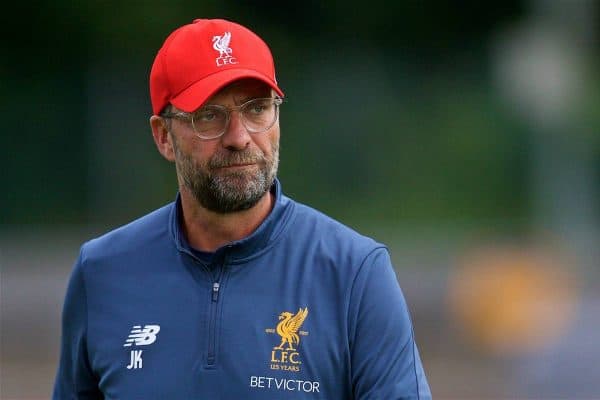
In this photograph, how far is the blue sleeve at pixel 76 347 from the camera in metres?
3.38

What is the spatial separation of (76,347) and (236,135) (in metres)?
0.78

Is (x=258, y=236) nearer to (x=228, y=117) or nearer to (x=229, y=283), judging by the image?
(x=229, y=283)

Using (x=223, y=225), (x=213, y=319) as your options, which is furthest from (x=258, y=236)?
(x=213, y=319)

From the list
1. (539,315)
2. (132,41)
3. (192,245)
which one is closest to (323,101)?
(132,41)

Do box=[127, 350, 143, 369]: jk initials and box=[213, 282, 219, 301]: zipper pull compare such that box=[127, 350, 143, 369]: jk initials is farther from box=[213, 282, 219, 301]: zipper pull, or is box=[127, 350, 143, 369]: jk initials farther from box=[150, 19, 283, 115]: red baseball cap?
box=[150, 19, 283, 115]: red baseball cap

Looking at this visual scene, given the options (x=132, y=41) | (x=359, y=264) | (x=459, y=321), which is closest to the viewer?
(x=359, y=264)

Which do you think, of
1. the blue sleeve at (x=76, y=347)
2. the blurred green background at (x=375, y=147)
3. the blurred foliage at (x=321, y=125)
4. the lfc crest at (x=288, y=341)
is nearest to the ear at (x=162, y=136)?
the blue sleeve at (x=76, y=347)

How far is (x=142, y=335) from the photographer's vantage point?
3.21 meters

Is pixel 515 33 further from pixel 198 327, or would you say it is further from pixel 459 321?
pixel 198 327

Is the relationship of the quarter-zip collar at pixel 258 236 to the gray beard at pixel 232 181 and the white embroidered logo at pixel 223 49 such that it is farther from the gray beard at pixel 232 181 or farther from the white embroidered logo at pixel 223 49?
the white embroidered logo at pixel 223 49

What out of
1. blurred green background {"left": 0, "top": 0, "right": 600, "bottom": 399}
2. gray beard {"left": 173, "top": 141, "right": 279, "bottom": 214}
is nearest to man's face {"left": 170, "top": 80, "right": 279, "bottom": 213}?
gray beard {"left": 173, "top": 141, "right": 279, "bottom": 214}

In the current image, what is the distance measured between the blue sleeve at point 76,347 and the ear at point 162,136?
1.25 feet

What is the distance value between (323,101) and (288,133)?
1.86 ft

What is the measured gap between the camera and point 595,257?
47.0 ft
